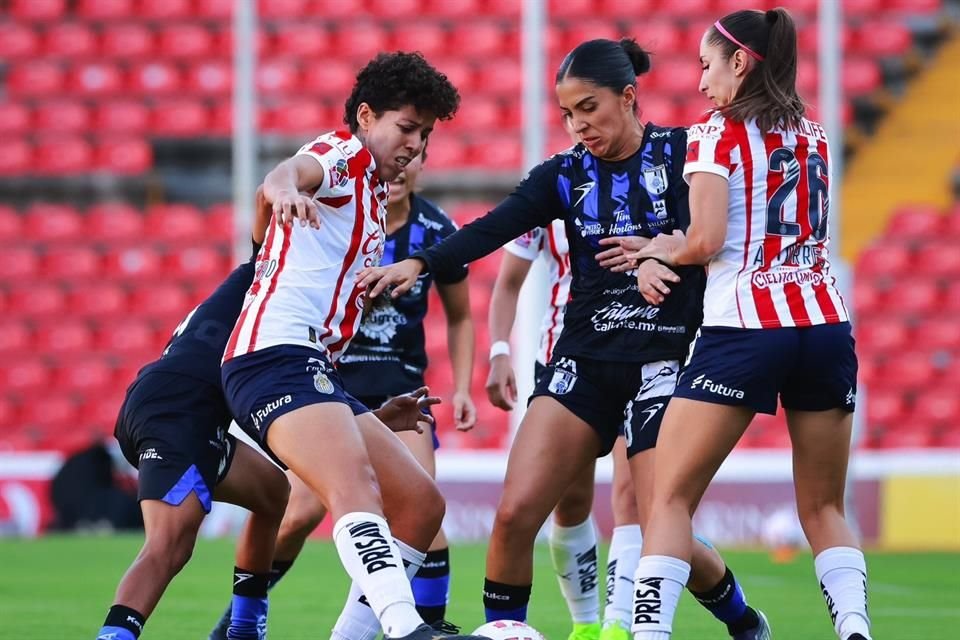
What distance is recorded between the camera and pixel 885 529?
1320cm

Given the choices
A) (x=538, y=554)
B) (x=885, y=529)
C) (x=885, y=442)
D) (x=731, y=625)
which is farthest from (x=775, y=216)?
(x=885, y=442)

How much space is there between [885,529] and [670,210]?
28.8 ft

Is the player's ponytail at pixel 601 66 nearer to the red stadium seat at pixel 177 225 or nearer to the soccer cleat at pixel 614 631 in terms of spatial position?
the soccer cleat at pixel 614 631

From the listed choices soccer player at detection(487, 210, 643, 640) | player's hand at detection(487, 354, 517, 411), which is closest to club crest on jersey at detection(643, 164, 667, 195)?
soccer player at detection(487, 210, 643, 640)

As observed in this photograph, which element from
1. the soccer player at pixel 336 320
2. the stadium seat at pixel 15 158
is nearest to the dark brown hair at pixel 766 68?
the soccer player at pixel 336 320

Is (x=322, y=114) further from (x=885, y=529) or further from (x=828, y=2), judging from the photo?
(x=885, y=529)

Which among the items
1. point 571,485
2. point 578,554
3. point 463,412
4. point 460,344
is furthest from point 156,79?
point 571,485

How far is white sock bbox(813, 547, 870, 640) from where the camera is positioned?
15.7ft

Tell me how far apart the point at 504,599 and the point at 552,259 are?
1.63 m

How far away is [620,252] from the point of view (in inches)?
203

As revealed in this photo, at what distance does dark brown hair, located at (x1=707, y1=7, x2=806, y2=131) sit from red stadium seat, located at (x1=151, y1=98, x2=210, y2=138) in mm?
13820

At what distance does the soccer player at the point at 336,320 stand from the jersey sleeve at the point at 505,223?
0.31 metres

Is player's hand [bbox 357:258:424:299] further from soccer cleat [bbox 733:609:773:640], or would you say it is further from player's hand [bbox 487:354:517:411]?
soccer cleat [bbox 733:609:773:640]

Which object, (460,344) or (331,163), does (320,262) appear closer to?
(331,163)
